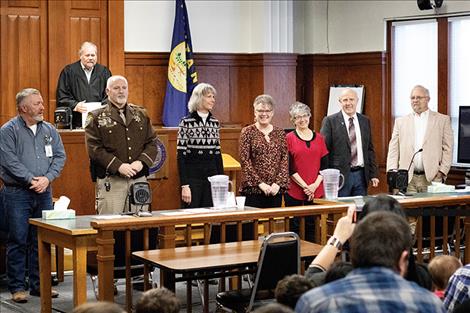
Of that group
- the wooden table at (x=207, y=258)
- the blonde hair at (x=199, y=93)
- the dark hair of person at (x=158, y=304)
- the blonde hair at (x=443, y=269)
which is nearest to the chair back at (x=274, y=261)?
the wooden table at (x=207, y=258)

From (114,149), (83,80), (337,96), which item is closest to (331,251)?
(114,149)

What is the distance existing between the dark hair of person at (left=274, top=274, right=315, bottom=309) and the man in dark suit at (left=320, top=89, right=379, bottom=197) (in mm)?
4610

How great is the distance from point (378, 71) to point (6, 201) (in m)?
5.24

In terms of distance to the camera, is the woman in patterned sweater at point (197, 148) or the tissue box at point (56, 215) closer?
the tissue box at point (56, 215)

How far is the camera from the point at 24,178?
725 cm

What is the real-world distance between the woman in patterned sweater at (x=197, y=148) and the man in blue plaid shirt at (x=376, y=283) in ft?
14.6

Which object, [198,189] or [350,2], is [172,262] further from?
[350,2]

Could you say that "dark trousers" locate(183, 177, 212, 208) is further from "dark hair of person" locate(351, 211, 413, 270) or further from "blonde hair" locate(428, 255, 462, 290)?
"dark hair of person" locate(351, 211, 413, 270)

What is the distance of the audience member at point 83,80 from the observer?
30.9ft

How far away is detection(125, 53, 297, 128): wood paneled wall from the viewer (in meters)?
11.0

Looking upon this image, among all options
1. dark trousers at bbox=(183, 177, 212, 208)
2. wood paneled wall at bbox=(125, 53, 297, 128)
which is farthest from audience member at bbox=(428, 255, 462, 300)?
wood paneled wall at bbox=(125, 53, 297, 128)

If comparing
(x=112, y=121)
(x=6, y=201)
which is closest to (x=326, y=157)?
(x=112, y=121)

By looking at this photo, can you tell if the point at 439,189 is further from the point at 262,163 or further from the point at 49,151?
the point at 49,151

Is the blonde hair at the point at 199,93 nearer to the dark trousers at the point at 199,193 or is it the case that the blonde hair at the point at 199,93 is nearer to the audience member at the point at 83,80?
the dark trousers at the point at 199,193
